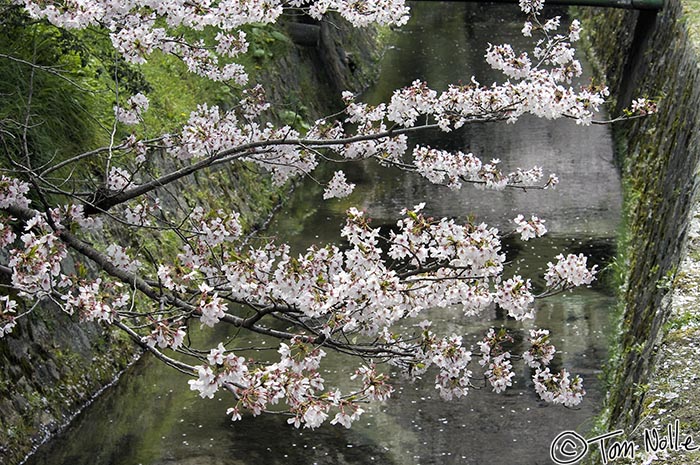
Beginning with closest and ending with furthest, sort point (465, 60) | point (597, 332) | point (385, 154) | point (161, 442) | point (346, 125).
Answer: point (385, 154) → point (161, 442) → point (597, 332) → point (346, 125) → point (465, 60)

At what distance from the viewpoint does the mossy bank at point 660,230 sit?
281 inches

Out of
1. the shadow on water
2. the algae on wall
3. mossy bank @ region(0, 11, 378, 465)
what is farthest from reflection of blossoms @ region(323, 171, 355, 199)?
the algae on wall

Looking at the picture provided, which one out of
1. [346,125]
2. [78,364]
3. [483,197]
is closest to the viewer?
Answer: [78,364]

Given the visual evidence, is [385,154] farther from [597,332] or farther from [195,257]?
[597,332]

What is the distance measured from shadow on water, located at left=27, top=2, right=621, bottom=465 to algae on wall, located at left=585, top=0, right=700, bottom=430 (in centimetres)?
54

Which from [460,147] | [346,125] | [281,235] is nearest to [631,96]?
[460,147]

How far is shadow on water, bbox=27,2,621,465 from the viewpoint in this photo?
985 centimetres

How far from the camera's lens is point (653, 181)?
13859 mm

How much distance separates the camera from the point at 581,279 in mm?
7445

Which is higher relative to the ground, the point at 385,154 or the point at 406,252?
the point at 385,154

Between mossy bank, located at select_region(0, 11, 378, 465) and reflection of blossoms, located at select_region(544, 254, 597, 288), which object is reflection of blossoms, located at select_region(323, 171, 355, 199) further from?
reflection of blossoms, located at select_region(544, 254, 597, 288)

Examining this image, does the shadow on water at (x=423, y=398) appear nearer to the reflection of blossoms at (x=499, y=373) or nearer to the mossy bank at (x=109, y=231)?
the reflection of blossoms at (x=499, y=373)

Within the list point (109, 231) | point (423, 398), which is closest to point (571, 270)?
point (423, 398)

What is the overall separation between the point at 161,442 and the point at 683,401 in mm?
5245
